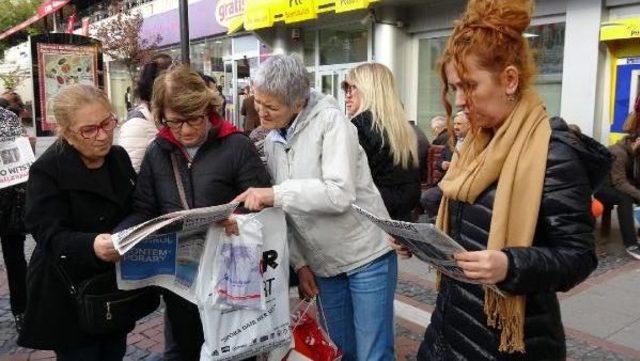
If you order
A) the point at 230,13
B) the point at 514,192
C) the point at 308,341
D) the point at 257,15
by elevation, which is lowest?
the point at 308,341

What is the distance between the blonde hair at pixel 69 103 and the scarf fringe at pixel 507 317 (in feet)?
5.44

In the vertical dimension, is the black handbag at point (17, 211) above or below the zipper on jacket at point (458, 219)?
below

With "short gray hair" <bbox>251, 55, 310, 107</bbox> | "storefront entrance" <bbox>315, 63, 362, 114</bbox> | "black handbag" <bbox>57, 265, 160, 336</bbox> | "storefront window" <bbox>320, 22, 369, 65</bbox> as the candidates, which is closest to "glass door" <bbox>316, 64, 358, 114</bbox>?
"storefront entrance" <bbox>315, 63, 362, 114</bbox>

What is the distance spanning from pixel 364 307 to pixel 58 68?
6159 millimetres

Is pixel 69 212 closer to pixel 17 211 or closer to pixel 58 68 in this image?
pixel 17 211

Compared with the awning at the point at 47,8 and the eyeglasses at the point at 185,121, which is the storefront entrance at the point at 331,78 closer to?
the eyeglasses at the point at 185,121

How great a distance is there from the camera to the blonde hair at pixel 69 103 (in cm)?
216

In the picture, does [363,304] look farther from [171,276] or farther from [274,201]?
[171,276]

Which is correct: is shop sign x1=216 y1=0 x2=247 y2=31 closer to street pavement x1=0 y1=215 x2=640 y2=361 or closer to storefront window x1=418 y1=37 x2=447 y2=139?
storefront window x1=418 y1=37 x2=447 y2=139

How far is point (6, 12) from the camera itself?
122ft

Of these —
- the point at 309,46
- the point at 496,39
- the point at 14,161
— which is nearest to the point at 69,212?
the point at 496,39

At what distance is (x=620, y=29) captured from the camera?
25.5ft

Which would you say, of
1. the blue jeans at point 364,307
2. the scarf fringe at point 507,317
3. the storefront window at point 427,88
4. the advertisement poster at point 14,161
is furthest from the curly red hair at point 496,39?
the storefront window at point 427,88

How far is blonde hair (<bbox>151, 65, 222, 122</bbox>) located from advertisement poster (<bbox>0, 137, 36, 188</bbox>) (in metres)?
2.02
